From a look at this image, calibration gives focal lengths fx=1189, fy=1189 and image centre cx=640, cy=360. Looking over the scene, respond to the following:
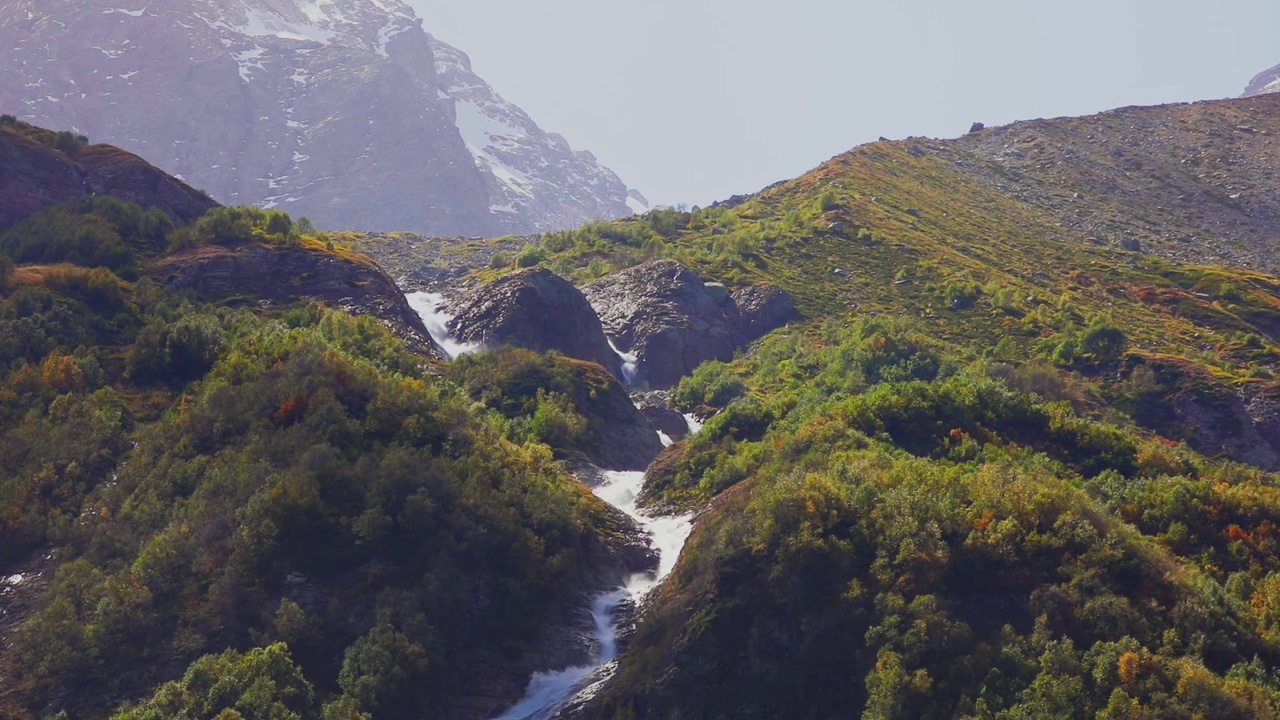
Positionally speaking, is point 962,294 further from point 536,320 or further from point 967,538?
point 967,538

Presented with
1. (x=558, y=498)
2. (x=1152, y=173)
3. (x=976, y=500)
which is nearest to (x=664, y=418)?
(x=558, y=498)

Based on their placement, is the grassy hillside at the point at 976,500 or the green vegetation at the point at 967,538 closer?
the green vegetation at the point at 967,538

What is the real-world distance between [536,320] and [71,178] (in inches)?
1257

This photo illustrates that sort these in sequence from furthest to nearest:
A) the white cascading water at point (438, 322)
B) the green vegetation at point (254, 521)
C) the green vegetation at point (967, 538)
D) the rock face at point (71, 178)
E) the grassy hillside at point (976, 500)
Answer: the white cascading water at point (438, 322) < the rock face at point (71, 178) < the green vegetation at point (254, 521) < the grassy hillside at point (976, 500) < the green vegetation at point (967, 538)

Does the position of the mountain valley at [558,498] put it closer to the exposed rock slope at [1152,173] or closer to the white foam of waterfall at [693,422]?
the white foam of waterfall at [693,422]

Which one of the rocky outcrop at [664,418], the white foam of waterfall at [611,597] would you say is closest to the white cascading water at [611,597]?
the white foam of waterfall at [611,597]

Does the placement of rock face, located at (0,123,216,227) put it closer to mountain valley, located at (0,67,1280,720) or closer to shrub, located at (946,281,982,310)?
mountain valley, located at (0,67,1280,720)

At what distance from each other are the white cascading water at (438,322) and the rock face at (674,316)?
12.8 m

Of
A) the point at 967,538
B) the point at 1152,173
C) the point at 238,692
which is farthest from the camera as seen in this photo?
the point at 1152,173

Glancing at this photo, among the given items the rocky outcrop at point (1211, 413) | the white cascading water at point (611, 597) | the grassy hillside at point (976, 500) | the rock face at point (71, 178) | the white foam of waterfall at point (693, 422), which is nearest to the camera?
the grassy hillside at point (976, 500)

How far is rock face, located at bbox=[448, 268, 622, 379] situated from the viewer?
83.1 m

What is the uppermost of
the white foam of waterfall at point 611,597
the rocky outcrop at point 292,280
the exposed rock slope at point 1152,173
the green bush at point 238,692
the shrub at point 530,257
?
the exposed rock slope at point 1152,173

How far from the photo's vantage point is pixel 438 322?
89.2 meters

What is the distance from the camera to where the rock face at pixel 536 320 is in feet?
273
